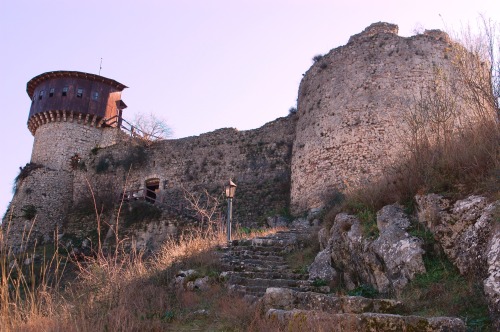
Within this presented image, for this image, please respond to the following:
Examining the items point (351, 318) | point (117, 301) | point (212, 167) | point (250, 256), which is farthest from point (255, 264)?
point (212, 167)

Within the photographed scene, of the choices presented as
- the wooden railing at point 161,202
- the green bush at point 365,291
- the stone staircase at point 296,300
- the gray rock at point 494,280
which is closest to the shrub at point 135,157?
the wooden railing at point 161,202

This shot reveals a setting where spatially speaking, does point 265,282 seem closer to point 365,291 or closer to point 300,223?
point 365,291

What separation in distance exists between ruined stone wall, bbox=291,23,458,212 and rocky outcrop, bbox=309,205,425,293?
298 inches

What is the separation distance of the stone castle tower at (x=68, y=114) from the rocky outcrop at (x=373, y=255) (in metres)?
20.6

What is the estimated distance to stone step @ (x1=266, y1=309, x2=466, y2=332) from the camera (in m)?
4.72

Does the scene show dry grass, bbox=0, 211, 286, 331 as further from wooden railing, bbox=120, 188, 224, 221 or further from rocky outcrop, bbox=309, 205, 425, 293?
wooden railing, bbox=120, 188, 224, 221

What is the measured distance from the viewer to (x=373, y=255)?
728 centimetres

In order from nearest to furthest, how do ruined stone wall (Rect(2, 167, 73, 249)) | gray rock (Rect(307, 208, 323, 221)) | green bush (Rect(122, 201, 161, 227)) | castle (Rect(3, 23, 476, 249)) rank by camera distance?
gray rock (Rect(307, 208, 323, 221)), castle (Rect(3, 23, 476, 249)), green bush (Rect(122, 201, 161, 227)), ruined stone wall (Rect(2, 167, 73, 249))

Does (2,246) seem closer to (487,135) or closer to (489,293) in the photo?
(489,293)

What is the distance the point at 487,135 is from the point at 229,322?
456 centimetres

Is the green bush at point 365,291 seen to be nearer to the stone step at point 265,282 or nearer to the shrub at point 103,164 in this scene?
the stone step at point 265,282

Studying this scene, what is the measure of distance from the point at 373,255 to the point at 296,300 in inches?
58.1

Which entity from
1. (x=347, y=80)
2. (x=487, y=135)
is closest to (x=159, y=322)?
(x=487, y=135)

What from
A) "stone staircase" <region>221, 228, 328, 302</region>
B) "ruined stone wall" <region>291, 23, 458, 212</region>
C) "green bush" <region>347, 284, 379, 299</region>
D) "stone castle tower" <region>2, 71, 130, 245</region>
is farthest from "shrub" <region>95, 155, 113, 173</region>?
"green bush" <region>347, 284, 379, 299</region>
